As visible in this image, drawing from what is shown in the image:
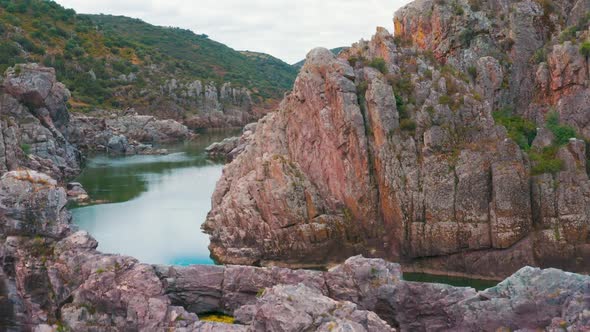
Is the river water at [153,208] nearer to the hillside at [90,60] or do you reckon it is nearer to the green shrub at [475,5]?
the green shrub at [475,5]

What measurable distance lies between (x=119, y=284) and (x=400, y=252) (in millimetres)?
19948

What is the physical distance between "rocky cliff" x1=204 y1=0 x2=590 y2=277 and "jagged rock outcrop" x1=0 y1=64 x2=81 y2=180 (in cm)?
2648

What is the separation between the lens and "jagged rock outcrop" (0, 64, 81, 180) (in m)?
64.2

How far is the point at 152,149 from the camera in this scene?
95.2 metres

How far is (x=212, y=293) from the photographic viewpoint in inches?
1012

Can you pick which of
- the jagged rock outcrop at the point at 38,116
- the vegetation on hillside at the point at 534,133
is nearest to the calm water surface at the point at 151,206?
the jagged rock outcrop at the point at 38,116

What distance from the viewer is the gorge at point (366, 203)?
2280 centimetres

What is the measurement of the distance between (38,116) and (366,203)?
4660 centimetres

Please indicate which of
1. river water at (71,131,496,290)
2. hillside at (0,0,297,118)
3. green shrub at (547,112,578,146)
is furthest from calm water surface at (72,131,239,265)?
hillside at (0,0,297,118)

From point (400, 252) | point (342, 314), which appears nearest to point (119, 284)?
point (342, 314)

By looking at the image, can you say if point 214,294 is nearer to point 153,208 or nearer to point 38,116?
point 153,208

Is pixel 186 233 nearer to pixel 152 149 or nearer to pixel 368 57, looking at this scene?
pixel 368 57

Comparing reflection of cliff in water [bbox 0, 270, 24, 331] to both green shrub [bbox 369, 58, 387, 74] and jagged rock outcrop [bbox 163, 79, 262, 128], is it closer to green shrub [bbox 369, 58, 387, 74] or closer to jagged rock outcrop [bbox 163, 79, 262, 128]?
green shrub [bbox 369, 58, 387, 74]

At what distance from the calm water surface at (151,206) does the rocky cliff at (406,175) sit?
10.2 feet
